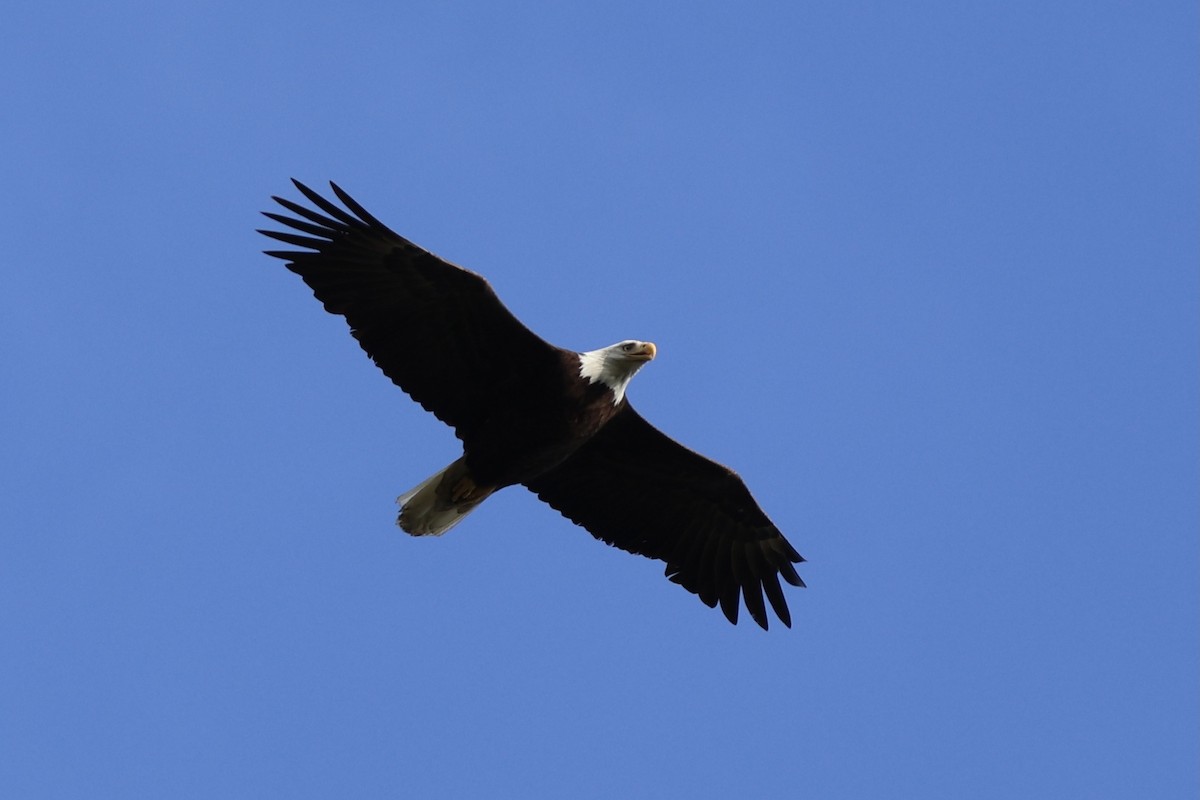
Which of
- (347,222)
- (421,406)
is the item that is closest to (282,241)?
(347,222)

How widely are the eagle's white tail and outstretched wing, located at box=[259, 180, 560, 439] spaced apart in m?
0.82

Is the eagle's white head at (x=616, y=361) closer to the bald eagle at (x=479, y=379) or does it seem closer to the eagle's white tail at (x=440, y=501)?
the bald eagle at (x=479, y=379)

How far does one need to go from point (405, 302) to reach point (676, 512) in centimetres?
320

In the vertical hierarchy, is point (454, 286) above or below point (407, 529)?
above

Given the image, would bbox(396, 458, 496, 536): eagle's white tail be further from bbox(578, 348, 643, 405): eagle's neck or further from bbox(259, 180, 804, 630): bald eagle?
bbox(578, 348, 643, 405): eagle's neck

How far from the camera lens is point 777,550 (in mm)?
17266

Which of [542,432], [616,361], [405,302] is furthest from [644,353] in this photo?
[405,302]

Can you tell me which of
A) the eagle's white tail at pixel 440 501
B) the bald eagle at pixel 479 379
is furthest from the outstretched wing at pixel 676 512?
the eagle's white tail at pixel 440 501

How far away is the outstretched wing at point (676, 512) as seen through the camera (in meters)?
16.6

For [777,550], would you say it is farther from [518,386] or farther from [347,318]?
[347,318]

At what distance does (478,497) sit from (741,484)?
7.69 ft

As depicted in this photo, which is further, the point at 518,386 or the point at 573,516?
the point at 573,516

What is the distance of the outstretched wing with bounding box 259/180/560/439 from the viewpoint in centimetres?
1519

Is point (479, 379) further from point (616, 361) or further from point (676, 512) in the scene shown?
point (676, 512)
